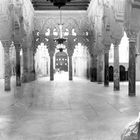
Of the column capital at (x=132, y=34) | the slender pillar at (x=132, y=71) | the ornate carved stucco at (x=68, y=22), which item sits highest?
the ornate carved stucco at (x=68, y=22)

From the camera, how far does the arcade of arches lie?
512 inches

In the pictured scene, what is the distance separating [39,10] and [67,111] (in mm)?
19357

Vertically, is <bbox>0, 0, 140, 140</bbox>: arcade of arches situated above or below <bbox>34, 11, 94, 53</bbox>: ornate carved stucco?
below

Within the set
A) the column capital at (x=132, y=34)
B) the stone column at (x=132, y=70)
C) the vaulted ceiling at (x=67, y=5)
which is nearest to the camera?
the column capital at (x=132, y=34)

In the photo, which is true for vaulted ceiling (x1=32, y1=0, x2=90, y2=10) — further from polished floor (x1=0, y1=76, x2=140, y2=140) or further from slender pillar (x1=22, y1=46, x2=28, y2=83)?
polished floor (x1=0, y1=76, x2=140, y2=140)

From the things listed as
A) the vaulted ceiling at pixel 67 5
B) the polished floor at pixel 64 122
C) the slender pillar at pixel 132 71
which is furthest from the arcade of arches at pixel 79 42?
the polished floor at pixel 64 122

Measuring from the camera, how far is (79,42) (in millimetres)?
25844

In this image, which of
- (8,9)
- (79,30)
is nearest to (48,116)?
(8,9)

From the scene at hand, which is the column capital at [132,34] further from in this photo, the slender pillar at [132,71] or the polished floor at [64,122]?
the polished floor at [64,122]

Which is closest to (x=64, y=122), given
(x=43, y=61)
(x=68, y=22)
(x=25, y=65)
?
(x=25, y=65)

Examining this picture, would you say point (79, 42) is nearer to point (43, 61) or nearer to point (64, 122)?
point (43, 61)

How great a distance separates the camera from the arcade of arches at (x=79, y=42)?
13004 mm

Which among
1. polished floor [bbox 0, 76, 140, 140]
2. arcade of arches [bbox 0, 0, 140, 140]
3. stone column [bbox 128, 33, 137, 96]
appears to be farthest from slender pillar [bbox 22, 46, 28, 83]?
polished floor [bbox 0, 76, 140, 140]

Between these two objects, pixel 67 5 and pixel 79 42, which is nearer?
pixel 67 5
